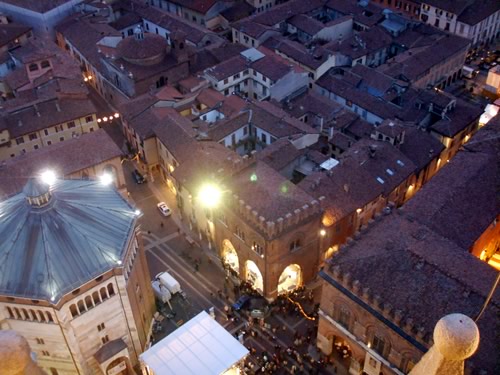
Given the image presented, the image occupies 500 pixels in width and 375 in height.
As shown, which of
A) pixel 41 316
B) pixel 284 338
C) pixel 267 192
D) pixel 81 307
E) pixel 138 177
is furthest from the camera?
pixel 138 177

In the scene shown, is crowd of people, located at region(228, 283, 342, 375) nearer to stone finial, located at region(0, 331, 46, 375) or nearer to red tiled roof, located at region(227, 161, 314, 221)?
red tiled roof, located at region(227, 161, 314, 221)

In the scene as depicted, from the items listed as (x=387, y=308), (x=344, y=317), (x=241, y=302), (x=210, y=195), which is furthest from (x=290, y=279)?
(x=387, y=308)

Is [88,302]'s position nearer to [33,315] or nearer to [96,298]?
[96,298]

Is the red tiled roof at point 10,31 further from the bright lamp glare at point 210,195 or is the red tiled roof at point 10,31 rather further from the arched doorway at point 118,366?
the arched doorway at point 118,366

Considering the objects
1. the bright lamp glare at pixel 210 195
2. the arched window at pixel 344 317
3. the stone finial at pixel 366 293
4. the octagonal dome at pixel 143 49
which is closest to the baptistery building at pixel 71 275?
the bright lamp glare at pixel 210 195

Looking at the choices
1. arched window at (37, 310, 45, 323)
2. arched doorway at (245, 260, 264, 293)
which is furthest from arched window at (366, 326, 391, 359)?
arched window at (37, 310, 45, 323)

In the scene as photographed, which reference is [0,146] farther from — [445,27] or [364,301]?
[445,27]
